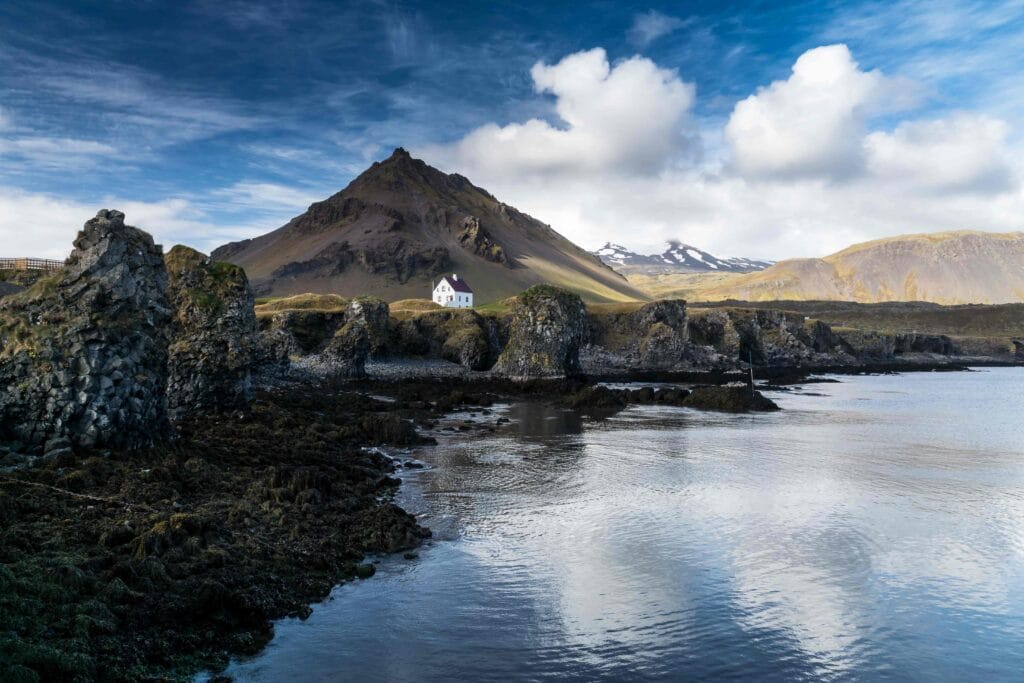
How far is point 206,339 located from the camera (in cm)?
4134

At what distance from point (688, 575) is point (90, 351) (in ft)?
75.9

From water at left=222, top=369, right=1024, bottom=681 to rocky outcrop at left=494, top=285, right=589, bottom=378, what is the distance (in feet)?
164

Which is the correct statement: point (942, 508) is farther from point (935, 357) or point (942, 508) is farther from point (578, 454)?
point (935, 357)

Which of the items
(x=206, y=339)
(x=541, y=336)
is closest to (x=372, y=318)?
(x=541, y=336)

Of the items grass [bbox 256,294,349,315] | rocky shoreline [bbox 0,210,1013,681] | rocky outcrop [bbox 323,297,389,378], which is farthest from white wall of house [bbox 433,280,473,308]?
rocky shoreline [bbox 0,210,1013,681]

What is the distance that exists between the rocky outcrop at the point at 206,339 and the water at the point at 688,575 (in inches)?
572

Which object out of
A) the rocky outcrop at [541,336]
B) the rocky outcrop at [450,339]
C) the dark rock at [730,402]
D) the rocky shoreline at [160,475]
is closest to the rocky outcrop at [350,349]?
the rocky outcrop at [450,339]

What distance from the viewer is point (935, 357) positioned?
505 feet

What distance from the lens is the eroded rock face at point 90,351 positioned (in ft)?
76.0

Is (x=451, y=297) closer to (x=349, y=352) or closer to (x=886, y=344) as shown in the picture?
(x=349, y=352)

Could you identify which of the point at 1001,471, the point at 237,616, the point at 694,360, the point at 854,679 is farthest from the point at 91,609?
the point at 694,360

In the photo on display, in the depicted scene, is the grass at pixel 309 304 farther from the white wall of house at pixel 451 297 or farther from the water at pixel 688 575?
the water at pixel 688 575

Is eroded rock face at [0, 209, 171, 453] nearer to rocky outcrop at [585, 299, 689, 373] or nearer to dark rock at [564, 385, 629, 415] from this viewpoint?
dark rock at [564, 385, 629, 415]

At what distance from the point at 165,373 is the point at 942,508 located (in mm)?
34196
